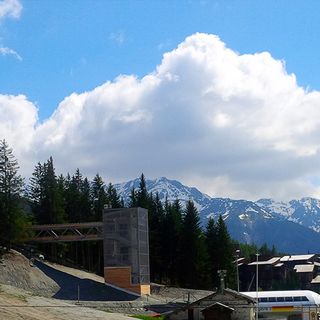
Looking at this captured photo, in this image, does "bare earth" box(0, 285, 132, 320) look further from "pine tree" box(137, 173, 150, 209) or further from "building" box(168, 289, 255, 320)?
"pine tree" box(137, 173, 150, 209)

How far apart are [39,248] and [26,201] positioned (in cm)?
765

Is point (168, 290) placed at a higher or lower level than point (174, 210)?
lower

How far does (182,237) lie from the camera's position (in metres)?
108

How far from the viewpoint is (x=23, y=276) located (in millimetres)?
78375

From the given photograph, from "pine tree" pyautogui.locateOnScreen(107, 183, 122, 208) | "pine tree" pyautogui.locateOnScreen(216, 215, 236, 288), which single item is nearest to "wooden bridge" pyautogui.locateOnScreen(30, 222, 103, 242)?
"pine tree" pyautogui.locateOnScreen(107, 183, 122, 208)

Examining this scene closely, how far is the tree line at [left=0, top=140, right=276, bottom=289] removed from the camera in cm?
10265

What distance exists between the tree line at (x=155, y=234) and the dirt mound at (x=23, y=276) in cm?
1183

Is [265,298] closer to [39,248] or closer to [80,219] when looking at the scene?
[39,248]

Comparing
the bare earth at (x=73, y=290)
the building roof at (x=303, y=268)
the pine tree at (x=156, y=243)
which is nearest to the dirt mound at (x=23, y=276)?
the bare earth at (x=73, y=290)

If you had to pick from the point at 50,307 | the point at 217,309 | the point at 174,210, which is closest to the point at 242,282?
the point at 174,210

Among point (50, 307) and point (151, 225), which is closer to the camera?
point (50, 307)

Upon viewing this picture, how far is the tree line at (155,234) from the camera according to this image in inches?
4041

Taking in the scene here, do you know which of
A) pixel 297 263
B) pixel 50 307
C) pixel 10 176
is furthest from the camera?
pixel 297 263

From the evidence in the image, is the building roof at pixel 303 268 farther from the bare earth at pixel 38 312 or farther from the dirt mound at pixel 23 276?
the bare earth at pixel 38 312
